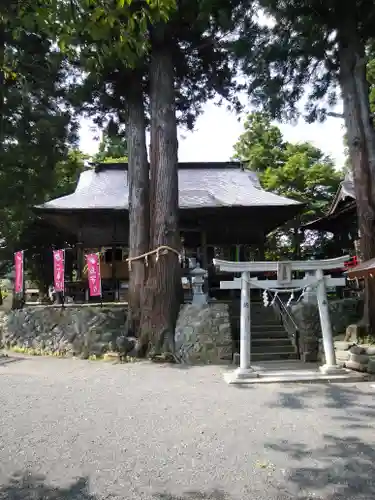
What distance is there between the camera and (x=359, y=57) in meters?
9.82

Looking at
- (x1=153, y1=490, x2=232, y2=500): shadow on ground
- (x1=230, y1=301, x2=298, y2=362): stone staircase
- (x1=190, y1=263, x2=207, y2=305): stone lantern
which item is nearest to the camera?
(x1=153, y1=490, x2=232, y2=500): shadow on ground

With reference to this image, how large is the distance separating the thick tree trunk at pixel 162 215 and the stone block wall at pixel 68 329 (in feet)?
3.24

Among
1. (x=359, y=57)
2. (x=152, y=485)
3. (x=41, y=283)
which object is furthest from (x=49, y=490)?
(x=41, y=283)

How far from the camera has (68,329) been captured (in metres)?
11.2

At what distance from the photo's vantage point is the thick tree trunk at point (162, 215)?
9.95 m

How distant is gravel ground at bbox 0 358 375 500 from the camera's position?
3.42 meters

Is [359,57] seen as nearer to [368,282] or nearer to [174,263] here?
[368,282]

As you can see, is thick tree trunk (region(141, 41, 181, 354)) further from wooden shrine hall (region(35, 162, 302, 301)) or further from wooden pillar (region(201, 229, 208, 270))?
wooden pillar (region(201, 229, 208, 270))

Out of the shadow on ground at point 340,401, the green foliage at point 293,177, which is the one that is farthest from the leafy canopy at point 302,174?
the shadow on ground at point 340,401

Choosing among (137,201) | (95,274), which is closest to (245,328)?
(137,201)

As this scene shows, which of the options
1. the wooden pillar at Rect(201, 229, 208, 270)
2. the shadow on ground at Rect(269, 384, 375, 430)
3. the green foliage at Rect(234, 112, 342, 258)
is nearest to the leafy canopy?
the green foliage at Rect(234, 112, 342, 258)

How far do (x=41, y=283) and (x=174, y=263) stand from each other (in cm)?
1168

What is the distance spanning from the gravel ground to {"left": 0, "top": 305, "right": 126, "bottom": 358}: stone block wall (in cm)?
319

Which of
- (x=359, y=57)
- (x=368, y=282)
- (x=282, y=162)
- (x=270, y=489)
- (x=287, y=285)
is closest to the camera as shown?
(x=270, y=489)
